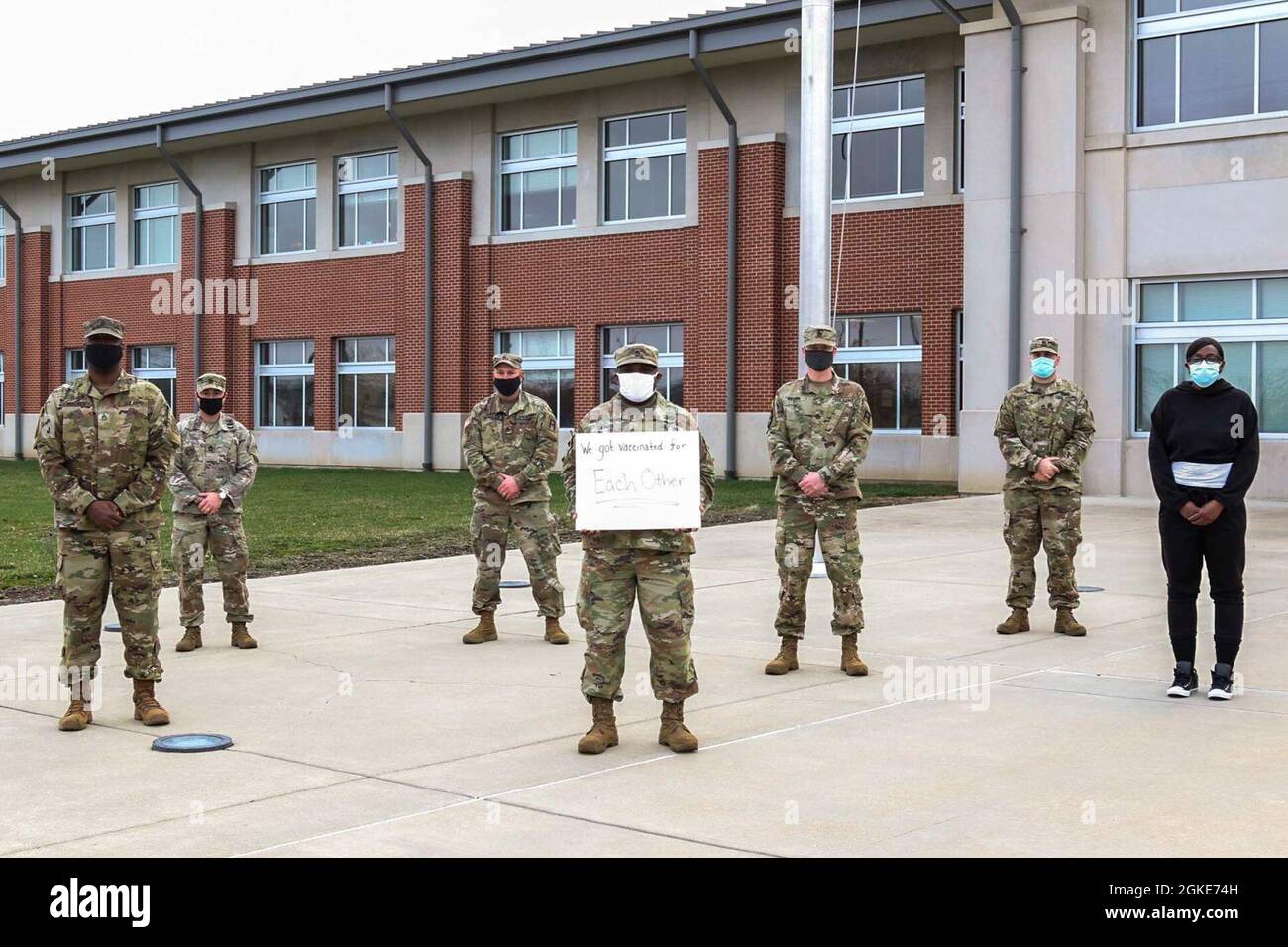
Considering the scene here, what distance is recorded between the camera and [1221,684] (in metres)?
8.65

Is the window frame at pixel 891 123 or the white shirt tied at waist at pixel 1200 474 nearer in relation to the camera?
the white shirt tied at waist at pixel 1200 474

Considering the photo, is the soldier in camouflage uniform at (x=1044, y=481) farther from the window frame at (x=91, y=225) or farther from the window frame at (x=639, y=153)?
the window frame at (x=91, y=225)

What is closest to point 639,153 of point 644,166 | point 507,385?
point 644,166

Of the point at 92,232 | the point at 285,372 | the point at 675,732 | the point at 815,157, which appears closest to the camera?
the point at 675,732

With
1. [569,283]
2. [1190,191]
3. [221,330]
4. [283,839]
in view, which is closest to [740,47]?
[569,283]

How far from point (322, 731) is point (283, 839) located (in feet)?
7.05

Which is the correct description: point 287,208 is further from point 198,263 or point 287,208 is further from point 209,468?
point 209,468

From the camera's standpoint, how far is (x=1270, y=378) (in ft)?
76.8

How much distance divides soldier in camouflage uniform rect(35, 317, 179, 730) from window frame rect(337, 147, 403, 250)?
27.9 m

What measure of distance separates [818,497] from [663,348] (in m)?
22.0

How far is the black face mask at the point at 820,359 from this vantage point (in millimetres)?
9781

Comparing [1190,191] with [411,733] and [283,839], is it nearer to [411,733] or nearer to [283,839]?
[411,733]

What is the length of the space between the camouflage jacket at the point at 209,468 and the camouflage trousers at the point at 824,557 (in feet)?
13.4

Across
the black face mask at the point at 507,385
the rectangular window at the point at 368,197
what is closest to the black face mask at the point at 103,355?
the black face mask at the point at 507,385
